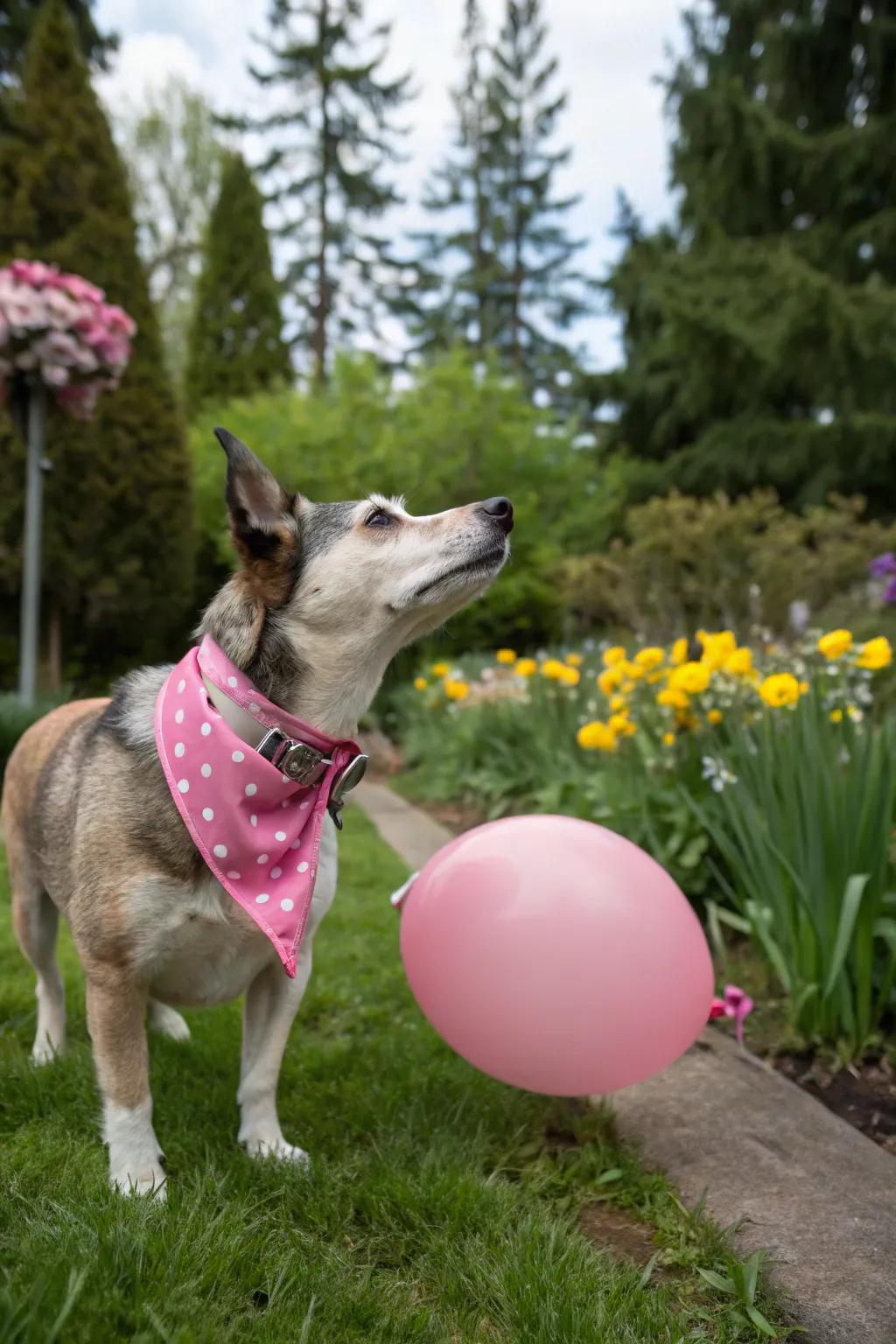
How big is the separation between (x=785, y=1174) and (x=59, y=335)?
22.9ft

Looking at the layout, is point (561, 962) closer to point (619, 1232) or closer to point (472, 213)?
point (619, 1232)

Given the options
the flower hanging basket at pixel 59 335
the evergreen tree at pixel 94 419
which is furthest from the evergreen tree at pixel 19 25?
the flower hanging basket at pixel 59 335

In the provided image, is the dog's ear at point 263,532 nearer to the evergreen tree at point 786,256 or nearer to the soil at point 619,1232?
the soil at point 619,1232

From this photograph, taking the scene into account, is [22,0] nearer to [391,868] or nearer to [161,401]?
[161,401]

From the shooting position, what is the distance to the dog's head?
2.14 metres

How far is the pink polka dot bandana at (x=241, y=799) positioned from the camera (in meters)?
2.03

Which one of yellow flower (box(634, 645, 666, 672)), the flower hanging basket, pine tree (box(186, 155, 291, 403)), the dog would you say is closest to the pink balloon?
the dog

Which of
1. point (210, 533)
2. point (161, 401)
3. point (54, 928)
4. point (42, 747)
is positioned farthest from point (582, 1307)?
point (210, 533)

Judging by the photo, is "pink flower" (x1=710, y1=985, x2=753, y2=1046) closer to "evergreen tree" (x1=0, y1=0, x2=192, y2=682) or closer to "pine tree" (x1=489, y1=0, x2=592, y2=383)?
"evergreen tree" (x1=0, y1=0, x2=192, y2=682)

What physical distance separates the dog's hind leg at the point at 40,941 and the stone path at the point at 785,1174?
5.66ft

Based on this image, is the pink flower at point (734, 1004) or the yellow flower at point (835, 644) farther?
the yellow flower at point (835, 644)

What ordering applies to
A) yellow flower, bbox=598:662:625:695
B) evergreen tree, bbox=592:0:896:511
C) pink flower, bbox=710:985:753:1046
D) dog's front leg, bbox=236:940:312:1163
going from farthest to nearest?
evergreen tree, bbox=592:0:896:511, yellow flower, bbox=598:662:625:695, pink flower, bbox=710:985:753:1046, dog's front leg, bbox=236:940:312:1163

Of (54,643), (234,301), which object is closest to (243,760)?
(54,643)

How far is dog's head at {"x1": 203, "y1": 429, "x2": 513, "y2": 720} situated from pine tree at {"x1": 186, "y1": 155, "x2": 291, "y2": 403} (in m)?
14.1
